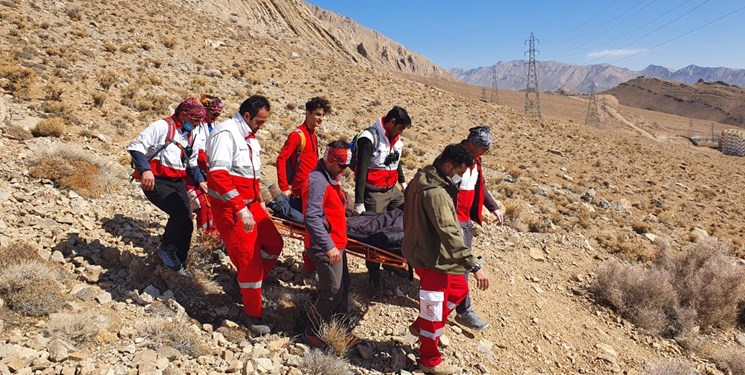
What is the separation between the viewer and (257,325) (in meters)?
4.16

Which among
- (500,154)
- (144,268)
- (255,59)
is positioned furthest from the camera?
(255,59)

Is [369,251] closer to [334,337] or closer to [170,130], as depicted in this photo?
[334,337]

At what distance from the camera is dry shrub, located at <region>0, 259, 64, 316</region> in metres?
3.56

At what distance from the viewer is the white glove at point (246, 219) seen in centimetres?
375

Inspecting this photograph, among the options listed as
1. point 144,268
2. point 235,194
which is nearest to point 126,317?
point 144,268

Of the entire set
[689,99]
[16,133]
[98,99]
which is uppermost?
[689,99]

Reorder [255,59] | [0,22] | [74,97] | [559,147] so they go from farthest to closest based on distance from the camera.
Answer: [255,59] → [559,147] → [0,22] → [74,97]

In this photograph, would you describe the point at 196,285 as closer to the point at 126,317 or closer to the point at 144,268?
the point at 144,268

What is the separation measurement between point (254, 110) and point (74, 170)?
161 inches

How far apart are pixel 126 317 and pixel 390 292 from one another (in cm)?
285

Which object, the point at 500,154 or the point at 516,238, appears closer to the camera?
the point at 516,238

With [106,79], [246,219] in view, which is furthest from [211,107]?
[106,79]

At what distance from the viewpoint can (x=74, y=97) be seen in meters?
10.7

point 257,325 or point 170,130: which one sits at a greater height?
point 170,130
